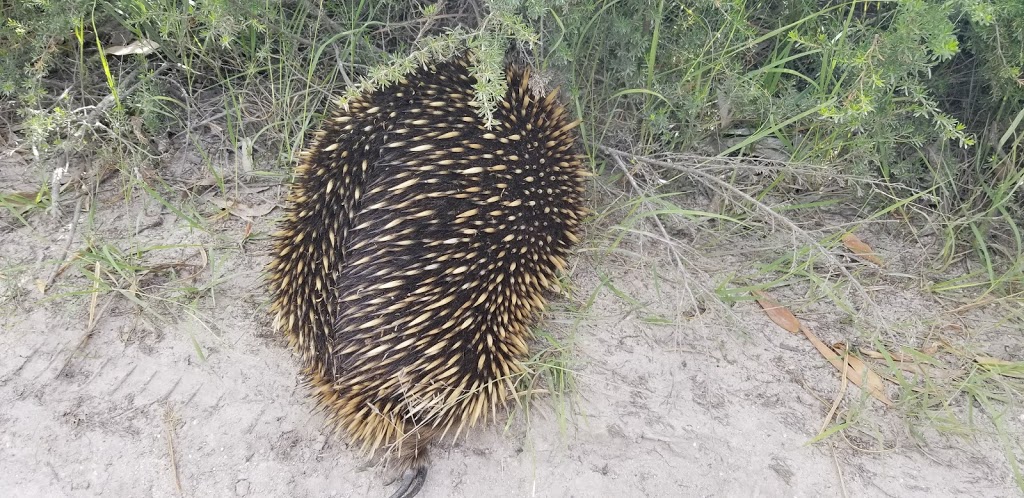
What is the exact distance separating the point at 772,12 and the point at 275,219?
1.76 m

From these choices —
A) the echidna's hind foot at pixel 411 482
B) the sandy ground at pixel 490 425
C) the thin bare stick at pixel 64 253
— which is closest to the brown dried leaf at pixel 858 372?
the sandy ground at pixel 490 425

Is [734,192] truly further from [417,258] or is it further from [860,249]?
[417,258]

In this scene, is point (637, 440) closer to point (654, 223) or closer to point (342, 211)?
point (654, 223)

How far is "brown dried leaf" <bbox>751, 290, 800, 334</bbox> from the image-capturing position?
1995 millimetres

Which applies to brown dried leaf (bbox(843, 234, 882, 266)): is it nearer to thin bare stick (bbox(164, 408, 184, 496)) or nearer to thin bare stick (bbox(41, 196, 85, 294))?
thin bare stick (bbox(164, 408, 184, 496))

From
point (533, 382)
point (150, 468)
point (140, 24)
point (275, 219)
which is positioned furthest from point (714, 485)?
point (140, 24)

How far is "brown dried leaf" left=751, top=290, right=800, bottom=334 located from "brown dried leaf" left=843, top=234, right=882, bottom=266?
14.2 inches

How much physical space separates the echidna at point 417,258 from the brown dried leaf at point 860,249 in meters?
0.96

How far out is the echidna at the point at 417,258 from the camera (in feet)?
5.19

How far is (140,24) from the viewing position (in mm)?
2281

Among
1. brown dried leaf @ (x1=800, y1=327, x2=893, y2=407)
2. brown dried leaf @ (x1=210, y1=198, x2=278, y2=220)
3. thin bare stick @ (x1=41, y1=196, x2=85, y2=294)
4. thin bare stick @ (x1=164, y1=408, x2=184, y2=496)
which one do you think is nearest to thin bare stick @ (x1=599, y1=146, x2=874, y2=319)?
brown dried leaf @ (x1=800, y1=327, x2=893, y2=407)

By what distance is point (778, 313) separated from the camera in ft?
6.65

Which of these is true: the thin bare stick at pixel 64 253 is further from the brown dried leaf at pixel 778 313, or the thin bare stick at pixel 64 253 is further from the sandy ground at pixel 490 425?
the brown dried leaf at pixel 778 313

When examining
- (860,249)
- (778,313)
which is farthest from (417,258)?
(860,249)
